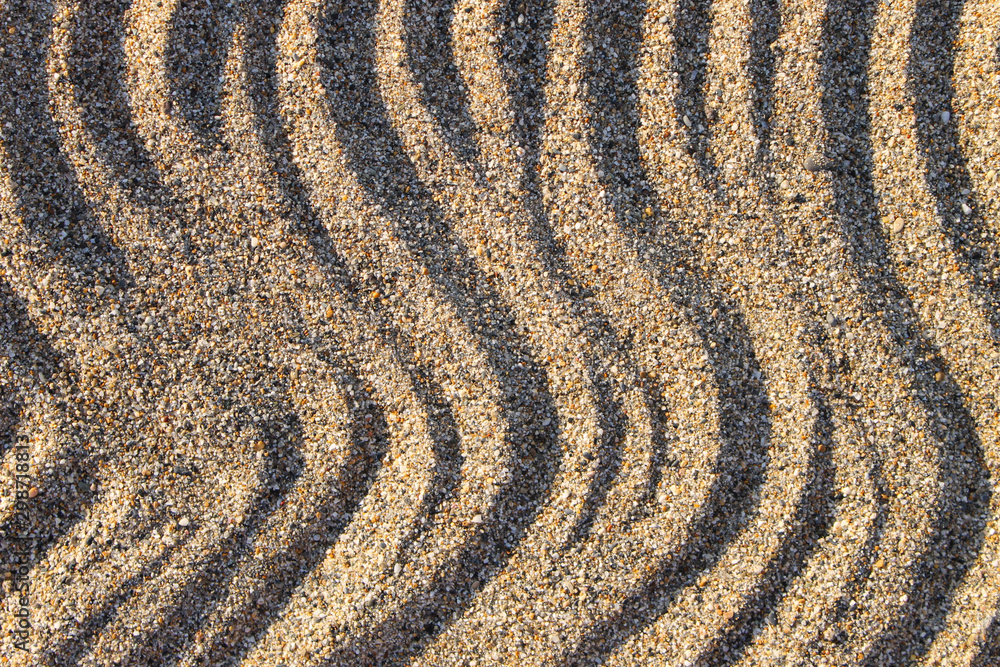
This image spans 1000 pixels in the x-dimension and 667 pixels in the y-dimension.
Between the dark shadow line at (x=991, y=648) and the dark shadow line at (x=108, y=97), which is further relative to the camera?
the dark shadow line at (x=108, y=97)

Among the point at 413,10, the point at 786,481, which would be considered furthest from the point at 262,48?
the point at 786,481

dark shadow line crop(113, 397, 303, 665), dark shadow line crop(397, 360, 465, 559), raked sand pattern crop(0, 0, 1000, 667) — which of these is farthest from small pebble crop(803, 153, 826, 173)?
dark shadow line crop(113, 397, 303, 665)

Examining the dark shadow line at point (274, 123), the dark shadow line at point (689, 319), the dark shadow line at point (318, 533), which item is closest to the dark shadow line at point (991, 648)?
the dark shadow line at point (689, 319)

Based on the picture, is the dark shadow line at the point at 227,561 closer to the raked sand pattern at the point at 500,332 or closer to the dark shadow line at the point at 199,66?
the raked sand pattern at the point at 500,332

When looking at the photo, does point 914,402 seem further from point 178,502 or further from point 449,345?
point 178,502

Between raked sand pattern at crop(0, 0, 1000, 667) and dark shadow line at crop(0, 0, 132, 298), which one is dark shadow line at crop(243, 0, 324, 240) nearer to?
raked sand pattern at crop(0, 0, 1000, 667)
